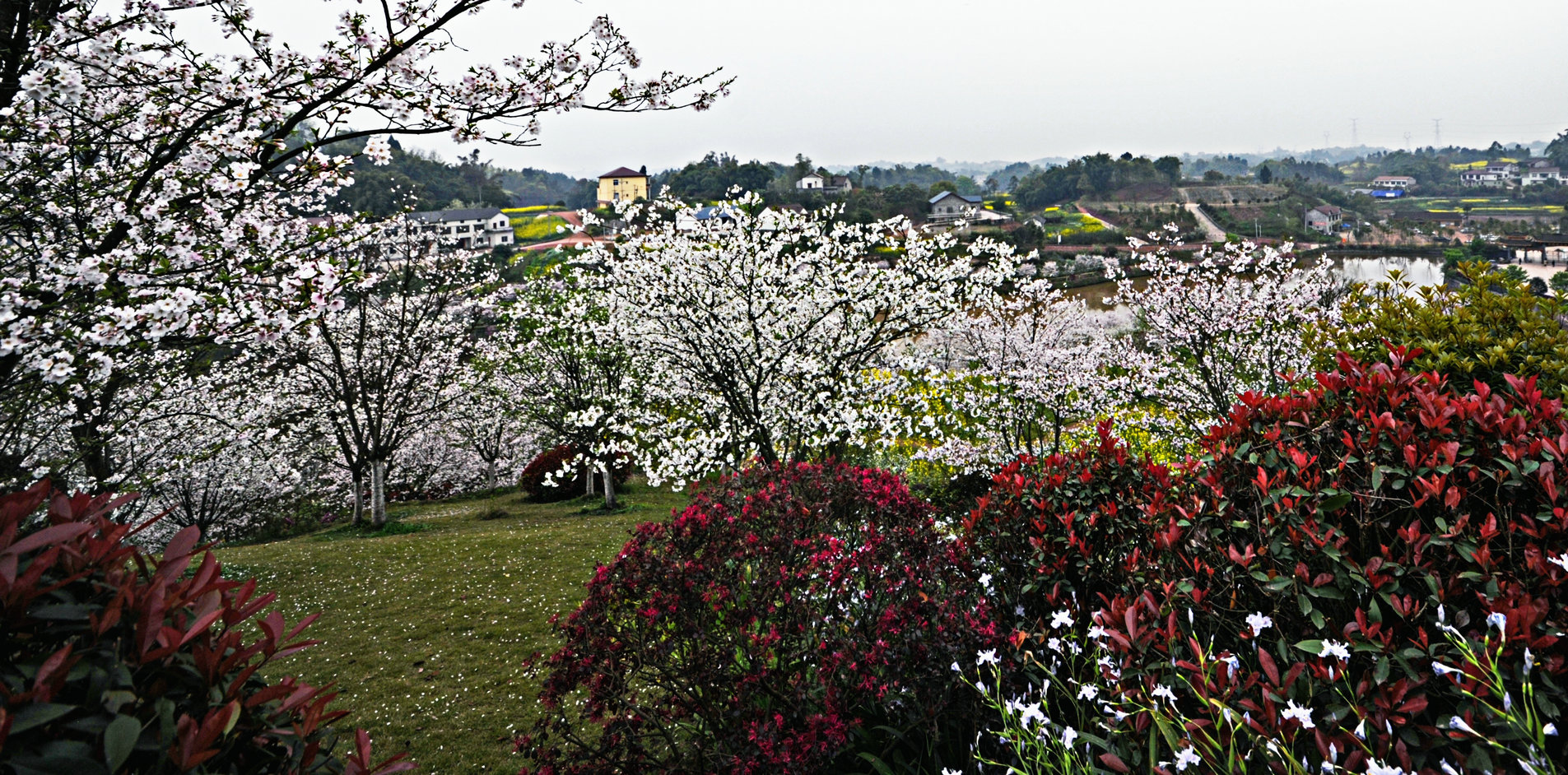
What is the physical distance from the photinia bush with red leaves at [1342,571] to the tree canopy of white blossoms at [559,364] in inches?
399

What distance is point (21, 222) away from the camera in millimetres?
4281

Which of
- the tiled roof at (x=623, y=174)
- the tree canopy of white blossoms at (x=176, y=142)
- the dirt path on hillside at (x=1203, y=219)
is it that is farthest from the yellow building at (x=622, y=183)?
the tree canopy of white blossoms at (x=176, y=142)

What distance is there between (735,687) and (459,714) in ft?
10.3

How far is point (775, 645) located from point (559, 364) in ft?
44.1

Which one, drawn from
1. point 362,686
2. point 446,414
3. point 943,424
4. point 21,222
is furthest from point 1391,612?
point 446,414

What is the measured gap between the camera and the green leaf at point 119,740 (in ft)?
4.10

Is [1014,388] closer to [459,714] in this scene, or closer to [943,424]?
[943,424]

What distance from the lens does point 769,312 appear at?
29.3ft

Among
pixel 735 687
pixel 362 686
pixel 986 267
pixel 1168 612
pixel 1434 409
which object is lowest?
pixel 362 686

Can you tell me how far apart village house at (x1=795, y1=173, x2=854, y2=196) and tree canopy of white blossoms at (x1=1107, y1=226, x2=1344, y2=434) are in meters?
72.9

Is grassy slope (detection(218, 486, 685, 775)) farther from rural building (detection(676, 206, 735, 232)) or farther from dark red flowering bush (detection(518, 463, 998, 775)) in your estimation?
rural building (detection(676, 206, 735, 232))

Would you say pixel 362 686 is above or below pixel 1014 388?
below

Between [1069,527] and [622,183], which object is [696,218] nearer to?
[1069,527]

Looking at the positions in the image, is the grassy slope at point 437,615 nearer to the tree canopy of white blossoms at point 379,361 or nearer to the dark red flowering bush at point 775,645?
the dark red flowering bush at point 775,645
